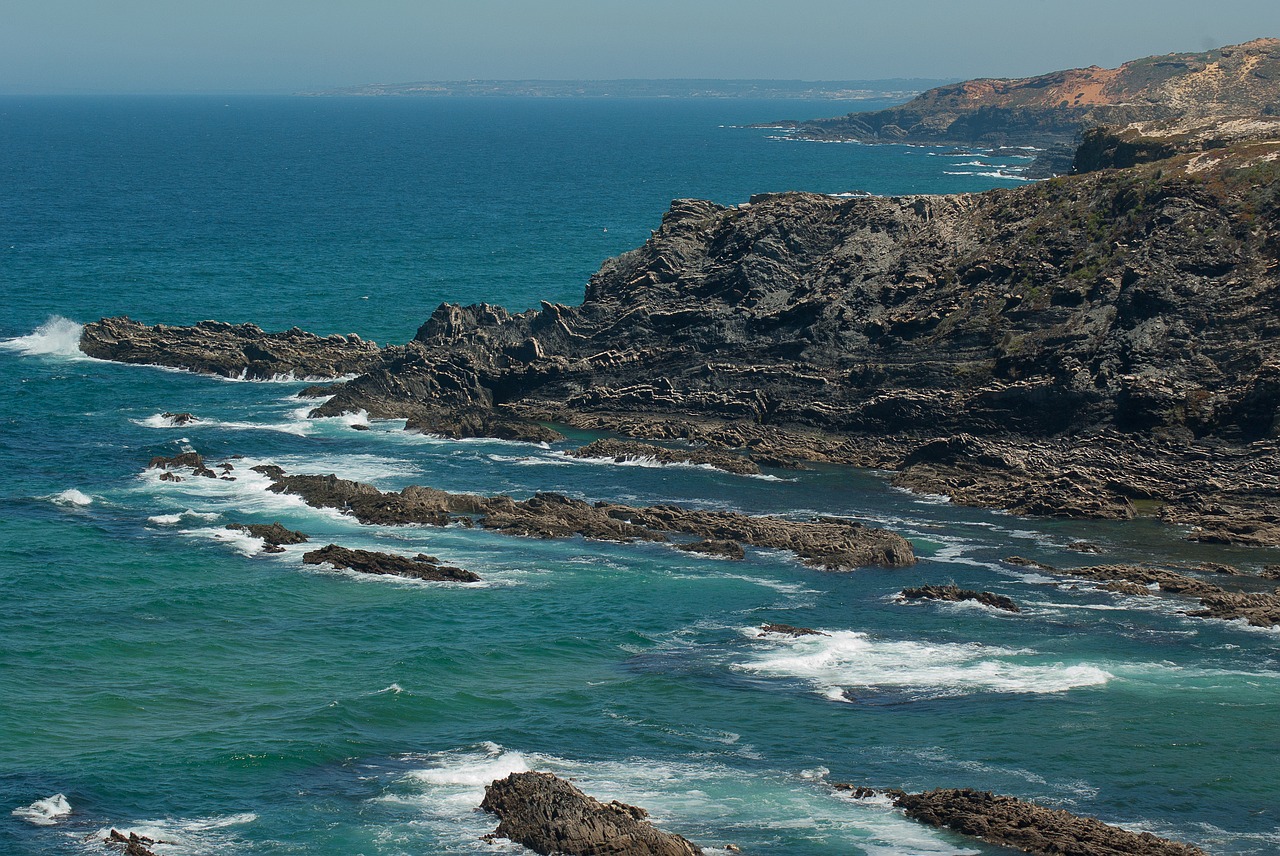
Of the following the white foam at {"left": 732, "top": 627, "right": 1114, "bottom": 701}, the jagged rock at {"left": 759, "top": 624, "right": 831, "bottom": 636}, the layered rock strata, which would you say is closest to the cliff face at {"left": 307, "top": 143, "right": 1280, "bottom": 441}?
the layered rock strata

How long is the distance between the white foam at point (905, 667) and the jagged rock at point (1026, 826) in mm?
8489

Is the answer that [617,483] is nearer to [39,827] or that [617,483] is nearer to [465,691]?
[465,691]

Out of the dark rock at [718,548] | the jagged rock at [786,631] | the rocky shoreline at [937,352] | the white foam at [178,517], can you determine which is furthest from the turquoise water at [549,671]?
the rocky shoreline at [937,352]

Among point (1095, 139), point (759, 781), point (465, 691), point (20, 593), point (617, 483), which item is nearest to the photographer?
point (759, 781)

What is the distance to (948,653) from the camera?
156 ft

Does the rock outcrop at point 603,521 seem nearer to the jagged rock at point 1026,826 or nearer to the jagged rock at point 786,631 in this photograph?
the jagged rock at point 786,631

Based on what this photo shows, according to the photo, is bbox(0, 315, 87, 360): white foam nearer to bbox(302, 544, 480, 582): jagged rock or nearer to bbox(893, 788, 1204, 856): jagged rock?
bbox(302, 544, 480, 582): jagged rock

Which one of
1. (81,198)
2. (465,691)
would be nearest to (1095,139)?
(465,691)

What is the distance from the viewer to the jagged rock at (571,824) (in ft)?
107

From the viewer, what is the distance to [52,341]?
104 m

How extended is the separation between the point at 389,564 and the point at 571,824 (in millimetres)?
25982

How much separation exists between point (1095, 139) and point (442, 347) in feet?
156

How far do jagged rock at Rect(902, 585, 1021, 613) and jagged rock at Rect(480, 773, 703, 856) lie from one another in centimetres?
2124

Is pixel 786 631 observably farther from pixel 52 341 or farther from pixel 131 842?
pixel 52 341
